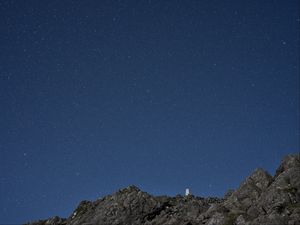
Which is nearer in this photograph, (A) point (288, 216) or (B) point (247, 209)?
(A) point (288, 216)

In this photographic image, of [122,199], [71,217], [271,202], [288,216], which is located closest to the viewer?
[288,216]

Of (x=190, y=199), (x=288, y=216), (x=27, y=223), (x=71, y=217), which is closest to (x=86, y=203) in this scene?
(x=71, y=217)

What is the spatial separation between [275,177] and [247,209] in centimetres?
978

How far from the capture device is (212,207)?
5872 cm

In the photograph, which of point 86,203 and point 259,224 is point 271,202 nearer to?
point 259,224

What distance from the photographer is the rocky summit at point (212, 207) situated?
5109 cm

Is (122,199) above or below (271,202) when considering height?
above

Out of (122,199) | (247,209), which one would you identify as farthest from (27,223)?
(247,209)

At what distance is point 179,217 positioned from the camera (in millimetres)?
60375

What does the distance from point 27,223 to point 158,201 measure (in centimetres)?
2776

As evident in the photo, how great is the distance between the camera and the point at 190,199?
6956 cm

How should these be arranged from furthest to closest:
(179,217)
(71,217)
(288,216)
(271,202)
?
(71,217) → (179,217) → (271,202) → (288,216)

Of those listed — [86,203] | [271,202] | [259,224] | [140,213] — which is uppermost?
[86,203]

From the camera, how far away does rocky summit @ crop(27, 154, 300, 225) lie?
168 ft
